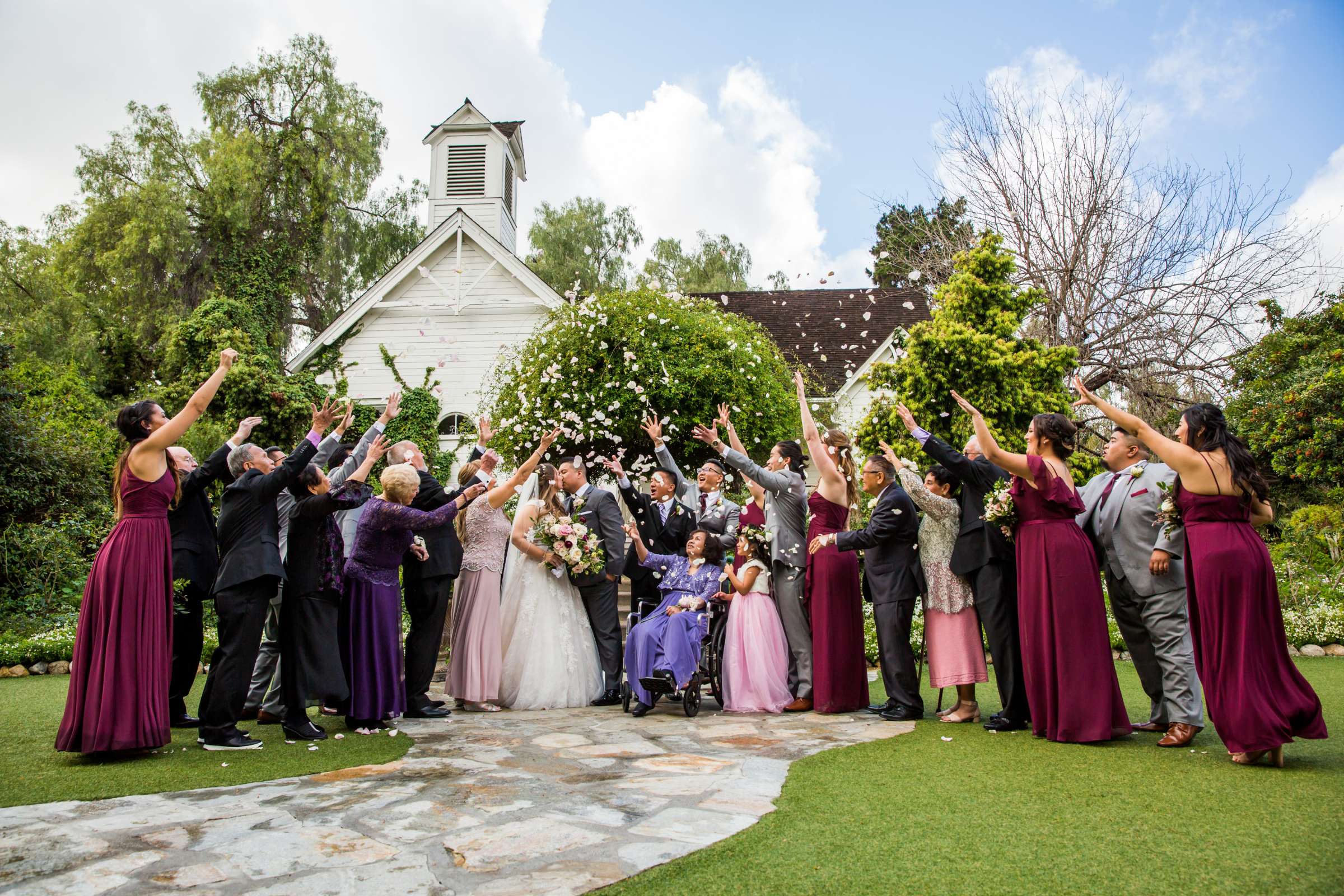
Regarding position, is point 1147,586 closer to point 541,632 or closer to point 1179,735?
point 1179,735

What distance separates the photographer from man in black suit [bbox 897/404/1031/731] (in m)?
6.09

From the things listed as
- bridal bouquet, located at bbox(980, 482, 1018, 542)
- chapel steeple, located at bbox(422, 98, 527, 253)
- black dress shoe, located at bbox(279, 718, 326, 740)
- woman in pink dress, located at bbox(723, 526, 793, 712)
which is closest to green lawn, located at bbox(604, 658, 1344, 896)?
bridal bouquet, located at bbox(980, 482, 1018, 542)

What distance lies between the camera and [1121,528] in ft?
19.6

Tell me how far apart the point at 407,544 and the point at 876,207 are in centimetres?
1815

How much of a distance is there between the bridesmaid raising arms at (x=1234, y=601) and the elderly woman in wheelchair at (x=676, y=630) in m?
3.52

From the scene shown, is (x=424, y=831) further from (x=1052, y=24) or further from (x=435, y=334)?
(x=435, y=334)

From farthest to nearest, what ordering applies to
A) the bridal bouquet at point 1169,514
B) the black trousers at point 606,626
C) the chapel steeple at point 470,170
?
the chapel steeple at point 470,170
the black trousers at point 606,626
the bridal bouquet at point 1169,514

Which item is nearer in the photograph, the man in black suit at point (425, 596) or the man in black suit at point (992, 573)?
the man in black suit at point (992, 573)

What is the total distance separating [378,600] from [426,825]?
2.87m

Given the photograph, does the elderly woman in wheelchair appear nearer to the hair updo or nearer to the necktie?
the hair updo

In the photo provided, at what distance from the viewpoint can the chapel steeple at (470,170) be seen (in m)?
23.2

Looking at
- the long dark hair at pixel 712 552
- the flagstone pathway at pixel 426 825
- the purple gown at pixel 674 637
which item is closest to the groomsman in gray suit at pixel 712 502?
the long dark hair at pixel 712 552

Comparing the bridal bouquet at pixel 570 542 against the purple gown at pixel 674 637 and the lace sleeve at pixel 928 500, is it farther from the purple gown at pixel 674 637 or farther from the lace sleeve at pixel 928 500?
the lace sleeve at pixel 928 500

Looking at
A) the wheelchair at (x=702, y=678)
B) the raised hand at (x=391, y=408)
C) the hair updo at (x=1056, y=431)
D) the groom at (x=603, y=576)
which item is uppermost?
the raised hand at (x=391, y=408)
